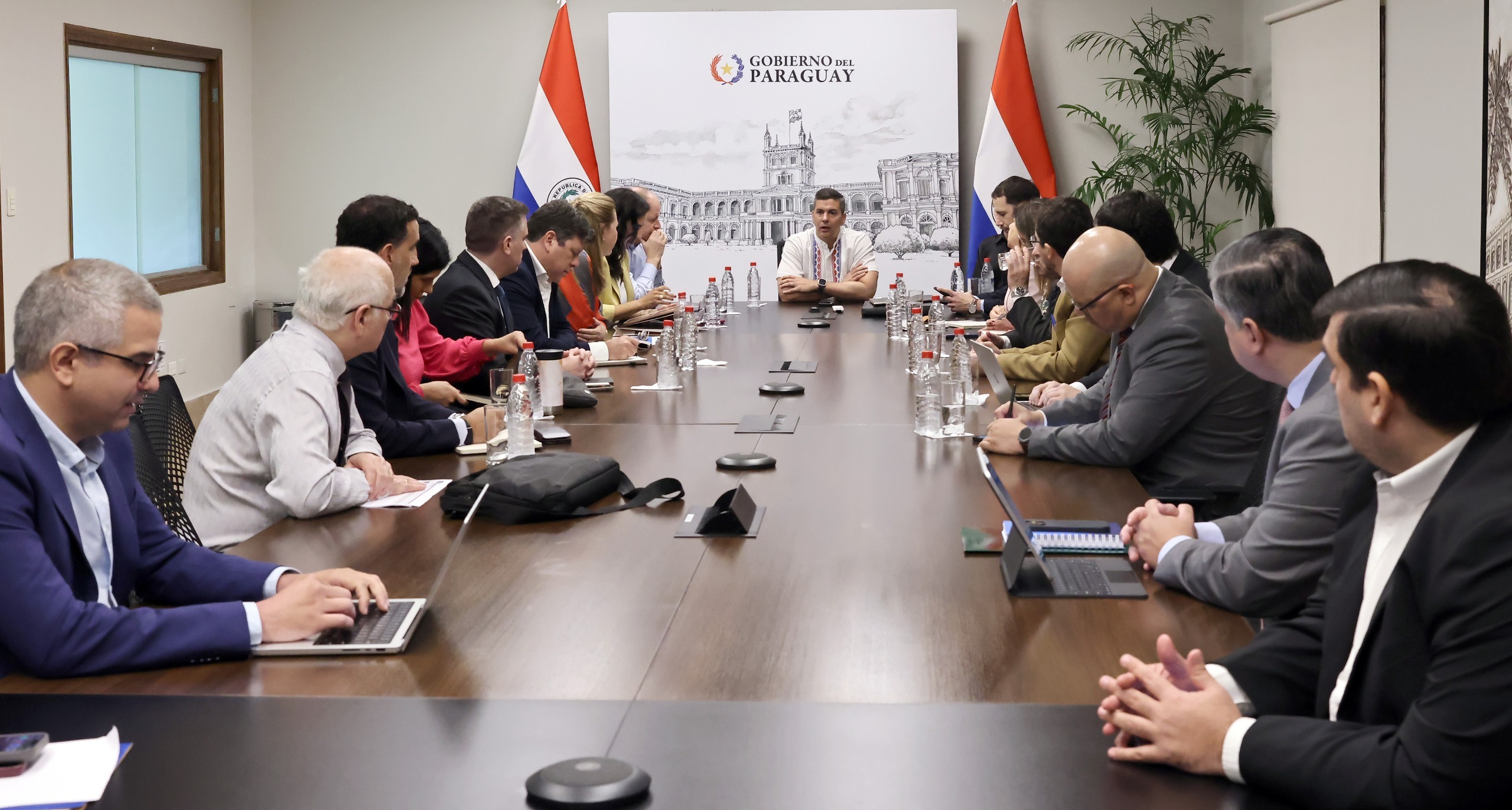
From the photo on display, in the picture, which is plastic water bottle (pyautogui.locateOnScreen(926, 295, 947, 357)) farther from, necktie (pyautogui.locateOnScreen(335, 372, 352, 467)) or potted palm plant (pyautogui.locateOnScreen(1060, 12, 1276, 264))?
potted palm plant (pyautogui.locateOnScreen(1060, 12, 1276, 264))

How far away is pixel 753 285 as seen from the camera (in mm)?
8281

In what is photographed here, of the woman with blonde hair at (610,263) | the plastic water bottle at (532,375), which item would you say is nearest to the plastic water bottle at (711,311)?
the woman with blonde hair at (610,263)

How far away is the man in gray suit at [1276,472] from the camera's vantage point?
212cm

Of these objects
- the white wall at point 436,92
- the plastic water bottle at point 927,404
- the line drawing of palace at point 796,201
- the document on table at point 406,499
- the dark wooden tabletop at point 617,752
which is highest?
the white wall at point 436,92

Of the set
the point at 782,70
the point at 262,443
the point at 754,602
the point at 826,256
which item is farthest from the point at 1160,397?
the point at 782,70

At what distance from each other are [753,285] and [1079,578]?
6.14 m

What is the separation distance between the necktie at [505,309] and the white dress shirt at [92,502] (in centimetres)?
325

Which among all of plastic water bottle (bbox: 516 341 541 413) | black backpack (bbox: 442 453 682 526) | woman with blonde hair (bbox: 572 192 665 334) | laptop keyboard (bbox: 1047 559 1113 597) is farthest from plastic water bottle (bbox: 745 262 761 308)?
laptop keyboard (bbox: 1047 559 1113 597)

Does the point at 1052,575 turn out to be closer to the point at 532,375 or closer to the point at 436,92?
the point at 532,375

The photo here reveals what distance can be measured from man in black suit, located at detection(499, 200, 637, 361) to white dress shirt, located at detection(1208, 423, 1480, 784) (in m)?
4.06

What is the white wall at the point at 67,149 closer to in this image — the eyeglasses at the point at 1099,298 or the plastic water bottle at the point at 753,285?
the plastic water bottle at the point at 753,285

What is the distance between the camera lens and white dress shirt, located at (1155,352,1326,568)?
7.75ft

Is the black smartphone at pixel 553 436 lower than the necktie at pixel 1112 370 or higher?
lower

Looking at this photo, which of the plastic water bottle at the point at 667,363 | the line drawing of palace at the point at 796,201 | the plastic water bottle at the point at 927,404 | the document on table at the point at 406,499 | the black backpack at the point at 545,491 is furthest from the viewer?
the line drawing of palace at the point at 796,201
